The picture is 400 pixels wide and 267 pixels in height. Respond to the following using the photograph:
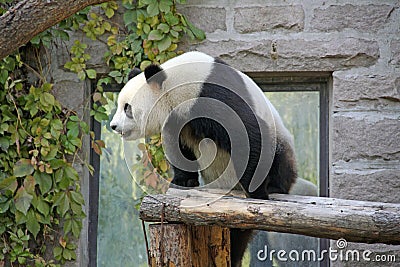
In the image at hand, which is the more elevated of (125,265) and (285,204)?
(285,204)

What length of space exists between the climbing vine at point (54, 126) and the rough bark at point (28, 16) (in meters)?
0.70

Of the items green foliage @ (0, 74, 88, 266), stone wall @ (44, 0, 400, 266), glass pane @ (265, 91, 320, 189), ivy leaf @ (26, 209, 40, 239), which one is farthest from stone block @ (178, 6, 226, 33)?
ivy leaf @ (26, 209, 40, 239)

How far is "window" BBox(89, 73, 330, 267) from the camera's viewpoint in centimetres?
275

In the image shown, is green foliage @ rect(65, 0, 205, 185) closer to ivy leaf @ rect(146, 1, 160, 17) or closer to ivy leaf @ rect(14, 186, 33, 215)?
ivy leaf @ rect(146, 1, 160, 17)

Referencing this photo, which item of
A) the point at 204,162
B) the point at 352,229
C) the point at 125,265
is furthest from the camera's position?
the point at 125,265

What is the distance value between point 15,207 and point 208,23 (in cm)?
105

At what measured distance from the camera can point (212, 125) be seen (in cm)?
197

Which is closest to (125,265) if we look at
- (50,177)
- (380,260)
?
(50,177)

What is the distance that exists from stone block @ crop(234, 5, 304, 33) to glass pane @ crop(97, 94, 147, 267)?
652 millimetres

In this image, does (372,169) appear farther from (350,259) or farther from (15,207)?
(15,207)

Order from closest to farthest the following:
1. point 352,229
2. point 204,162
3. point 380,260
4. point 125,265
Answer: point 352,229 < point 204,162 < point 380,260 < point 125,265

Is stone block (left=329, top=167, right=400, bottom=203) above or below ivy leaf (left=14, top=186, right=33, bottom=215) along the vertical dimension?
above

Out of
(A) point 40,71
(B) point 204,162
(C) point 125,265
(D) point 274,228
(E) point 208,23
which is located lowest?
(C) point 125,265

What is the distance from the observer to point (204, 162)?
2.18m
